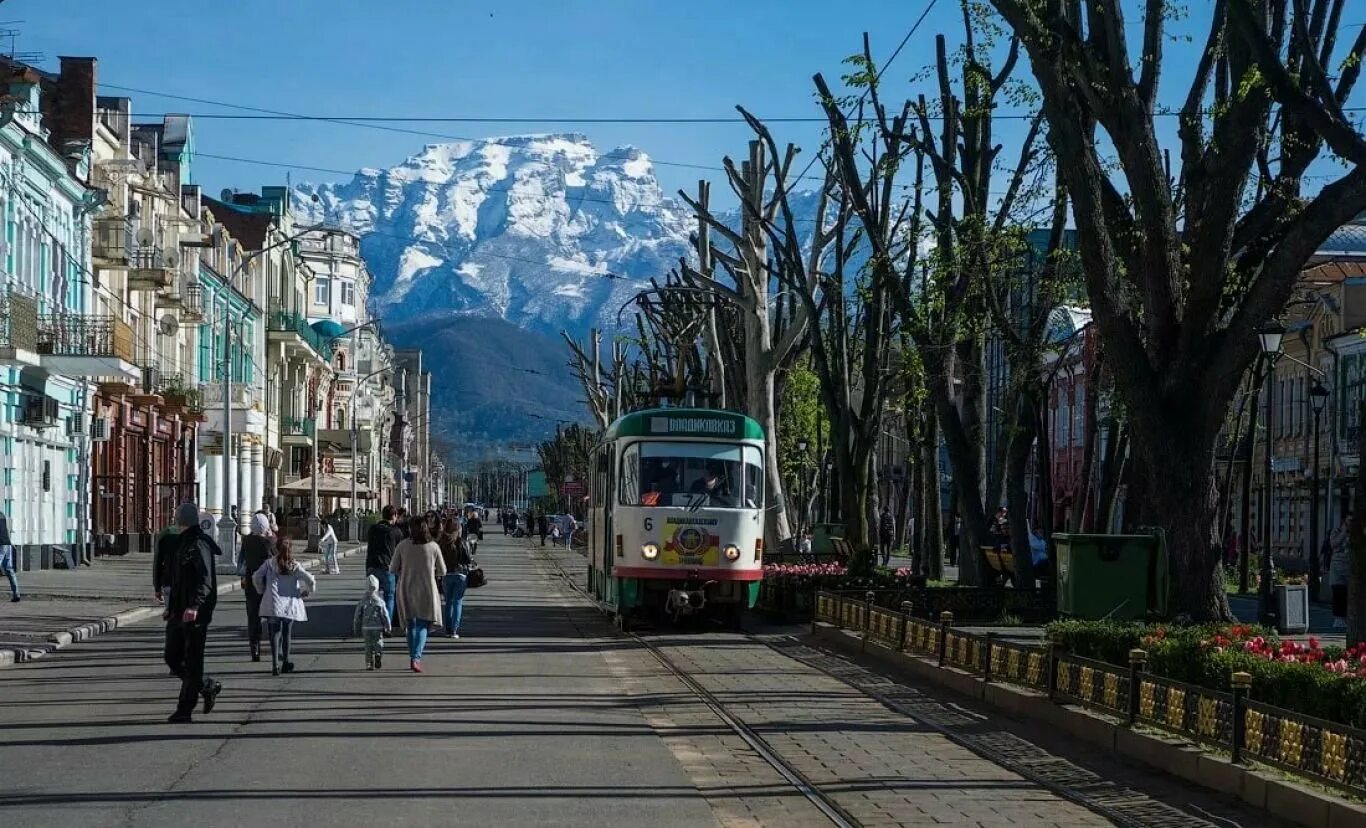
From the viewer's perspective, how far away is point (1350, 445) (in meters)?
60.2

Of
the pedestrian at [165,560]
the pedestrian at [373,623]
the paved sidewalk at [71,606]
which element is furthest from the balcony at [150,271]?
the pedestrian at [165,560]

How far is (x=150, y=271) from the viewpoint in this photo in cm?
6150

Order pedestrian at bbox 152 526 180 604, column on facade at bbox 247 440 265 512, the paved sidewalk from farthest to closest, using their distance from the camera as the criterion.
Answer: column on facade at bbox 247 440 265 512 < the paved sidewalk < pedestrian at bbox 152 526 180 604

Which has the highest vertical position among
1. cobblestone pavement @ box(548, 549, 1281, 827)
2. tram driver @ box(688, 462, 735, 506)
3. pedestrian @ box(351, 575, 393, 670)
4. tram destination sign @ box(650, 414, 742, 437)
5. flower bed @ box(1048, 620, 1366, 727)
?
tram destination sign @ box(650, 414, 742, 437)

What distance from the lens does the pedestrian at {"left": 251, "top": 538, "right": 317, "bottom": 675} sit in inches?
831

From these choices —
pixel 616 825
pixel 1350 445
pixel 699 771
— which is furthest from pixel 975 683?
pixel 1350 445

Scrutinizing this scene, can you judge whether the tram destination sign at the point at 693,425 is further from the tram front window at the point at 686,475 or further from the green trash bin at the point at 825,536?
the green trash bin at the point at 825,536

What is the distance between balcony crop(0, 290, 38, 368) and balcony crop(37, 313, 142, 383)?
102cm

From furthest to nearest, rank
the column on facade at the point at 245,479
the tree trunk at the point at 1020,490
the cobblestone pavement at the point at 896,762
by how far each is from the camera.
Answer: the column on facade at the point at 245,479 → the tree trunk at the point at 1020,490 → the cobblestone pavement at the point at 896,762

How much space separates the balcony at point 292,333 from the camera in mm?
93812

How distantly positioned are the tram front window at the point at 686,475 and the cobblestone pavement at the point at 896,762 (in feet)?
26.1

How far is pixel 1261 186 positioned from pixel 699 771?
11927mm

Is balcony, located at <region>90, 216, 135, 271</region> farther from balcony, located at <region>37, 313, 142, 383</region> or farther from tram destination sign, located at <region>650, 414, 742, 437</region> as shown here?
tram destination sign, located at <region>650, 414, 742, 437</region>

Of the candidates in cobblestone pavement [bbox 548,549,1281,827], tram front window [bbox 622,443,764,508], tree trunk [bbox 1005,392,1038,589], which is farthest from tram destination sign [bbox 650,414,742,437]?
cobblestone pavement [bbox 548,549,1281,827]
